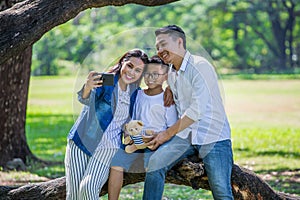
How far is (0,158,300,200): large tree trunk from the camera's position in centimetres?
580

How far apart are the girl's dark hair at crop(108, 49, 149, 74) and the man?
0.40ft

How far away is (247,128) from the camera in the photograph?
17219 mm

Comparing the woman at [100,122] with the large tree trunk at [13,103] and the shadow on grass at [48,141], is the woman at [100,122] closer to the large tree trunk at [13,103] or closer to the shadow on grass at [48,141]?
the shadow on grass at [48,141]

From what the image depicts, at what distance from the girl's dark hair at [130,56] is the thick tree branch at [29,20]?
0.84 metres

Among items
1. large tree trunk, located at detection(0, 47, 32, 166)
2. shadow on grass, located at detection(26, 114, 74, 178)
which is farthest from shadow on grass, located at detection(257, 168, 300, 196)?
large tree trunk, located at detection(0, 47, 32, 166)

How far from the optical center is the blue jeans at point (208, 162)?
5.46 metres

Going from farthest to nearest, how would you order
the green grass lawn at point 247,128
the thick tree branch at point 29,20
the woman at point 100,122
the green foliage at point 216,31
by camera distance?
the green foliage at point 216,31 → the green grass lawn at point 247,128 → the thick tree branch at point 29,20 → the woman at point 100,122

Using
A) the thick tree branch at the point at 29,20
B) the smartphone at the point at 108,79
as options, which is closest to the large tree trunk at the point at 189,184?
the smartphone at the point at 108,79

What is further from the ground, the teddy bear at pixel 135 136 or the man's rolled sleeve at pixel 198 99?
the man's rolled sleeve at pixel 198 99

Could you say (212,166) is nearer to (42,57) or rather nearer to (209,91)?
(209,91)

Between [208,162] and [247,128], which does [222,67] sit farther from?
[208,162]

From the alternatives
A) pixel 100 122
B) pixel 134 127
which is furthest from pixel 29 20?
pixel 134 127

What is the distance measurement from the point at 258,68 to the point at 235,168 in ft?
135

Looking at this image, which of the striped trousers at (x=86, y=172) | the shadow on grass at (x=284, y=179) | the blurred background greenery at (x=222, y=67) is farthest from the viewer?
the shadow on grass at (x=284, y=179)
